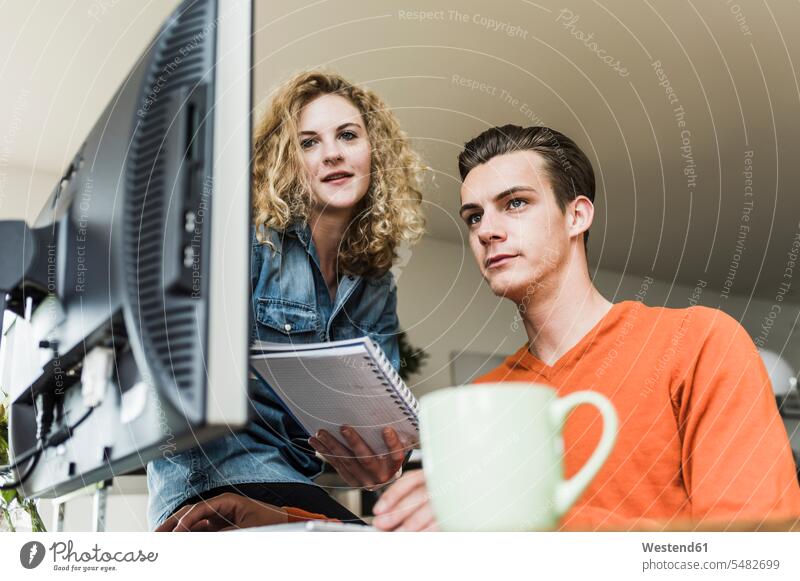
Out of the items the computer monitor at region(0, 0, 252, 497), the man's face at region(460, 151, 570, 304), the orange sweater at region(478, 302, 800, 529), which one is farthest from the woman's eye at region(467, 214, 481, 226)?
the computer monitor at region(0, 0, 252, 497)

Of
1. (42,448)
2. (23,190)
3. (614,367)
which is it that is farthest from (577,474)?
(23,190)

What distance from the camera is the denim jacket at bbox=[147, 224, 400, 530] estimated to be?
0.45m

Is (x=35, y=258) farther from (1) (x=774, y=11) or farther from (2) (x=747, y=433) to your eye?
(1) (x=774, y=11)

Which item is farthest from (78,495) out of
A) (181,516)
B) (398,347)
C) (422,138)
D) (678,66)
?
(678,66)

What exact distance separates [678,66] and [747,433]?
1.04 ft

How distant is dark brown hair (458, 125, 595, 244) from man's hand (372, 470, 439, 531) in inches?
8.5

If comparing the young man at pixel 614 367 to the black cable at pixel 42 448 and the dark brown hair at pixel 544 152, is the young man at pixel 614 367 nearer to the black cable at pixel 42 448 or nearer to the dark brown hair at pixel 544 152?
the dark brown hair at pixel 544 152

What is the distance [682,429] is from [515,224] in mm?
168

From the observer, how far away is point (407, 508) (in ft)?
1.33

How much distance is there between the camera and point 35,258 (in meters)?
0.43

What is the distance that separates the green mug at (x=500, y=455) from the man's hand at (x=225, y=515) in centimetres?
14
